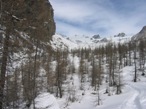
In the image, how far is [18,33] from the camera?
1511 centimetres

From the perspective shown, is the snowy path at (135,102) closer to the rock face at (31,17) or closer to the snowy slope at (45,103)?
the snowy slope at (45,103)

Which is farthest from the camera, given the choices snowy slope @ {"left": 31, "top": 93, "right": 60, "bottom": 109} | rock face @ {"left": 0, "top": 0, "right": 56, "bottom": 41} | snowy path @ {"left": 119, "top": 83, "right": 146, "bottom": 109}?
snowy path @ {"left": 119, "top": 83, "right": 146, "bottom": 109}

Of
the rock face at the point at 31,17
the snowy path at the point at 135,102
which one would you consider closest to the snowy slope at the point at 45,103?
the rock face at the point at 31,17

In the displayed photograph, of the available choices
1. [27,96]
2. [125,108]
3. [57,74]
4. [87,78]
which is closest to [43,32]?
[27,96]

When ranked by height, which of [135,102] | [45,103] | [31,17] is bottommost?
[135,102]

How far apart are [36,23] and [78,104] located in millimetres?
34365

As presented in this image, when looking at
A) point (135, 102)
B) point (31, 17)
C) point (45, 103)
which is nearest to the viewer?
point (31, 17)

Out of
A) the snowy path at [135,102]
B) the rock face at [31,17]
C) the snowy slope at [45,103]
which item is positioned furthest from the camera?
the snowy path at [135,102]

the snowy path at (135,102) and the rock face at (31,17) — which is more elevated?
the rock face at (31,17)

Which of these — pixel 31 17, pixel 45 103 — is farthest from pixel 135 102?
pixel 31 17

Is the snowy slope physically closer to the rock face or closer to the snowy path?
the rock face

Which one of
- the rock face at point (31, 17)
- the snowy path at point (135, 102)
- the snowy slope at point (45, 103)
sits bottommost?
the snowy path at point (135, 102)

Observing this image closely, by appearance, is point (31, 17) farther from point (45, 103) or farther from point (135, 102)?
point (135, 102)

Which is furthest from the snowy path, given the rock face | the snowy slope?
the rock face
